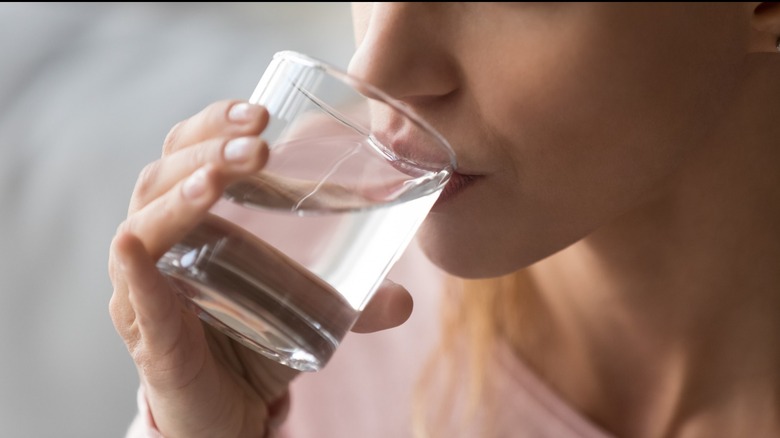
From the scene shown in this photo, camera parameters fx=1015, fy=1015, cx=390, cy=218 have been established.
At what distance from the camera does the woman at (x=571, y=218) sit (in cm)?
85

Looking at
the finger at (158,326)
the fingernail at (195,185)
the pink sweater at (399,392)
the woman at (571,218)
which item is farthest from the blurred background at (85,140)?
the fingernail at (195,185)

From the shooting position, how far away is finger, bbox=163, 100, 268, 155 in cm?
78

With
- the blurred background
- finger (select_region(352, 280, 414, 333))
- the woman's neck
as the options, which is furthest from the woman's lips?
the blurred background

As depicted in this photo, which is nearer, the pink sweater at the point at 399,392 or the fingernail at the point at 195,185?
the fingernail at the point at 195,185

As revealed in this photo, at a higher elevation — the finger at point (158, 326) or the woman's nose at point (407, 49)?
the woman's nose at point (407, 49)

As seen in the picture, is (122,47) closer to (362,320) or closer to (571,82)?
(362,320)

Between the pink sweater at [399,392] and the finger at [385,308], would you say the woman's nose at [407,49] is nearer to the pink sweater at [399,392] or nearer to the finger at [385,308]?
the finger at [385,308]

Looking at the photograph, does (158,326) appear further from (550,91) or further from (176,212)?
(550,91)

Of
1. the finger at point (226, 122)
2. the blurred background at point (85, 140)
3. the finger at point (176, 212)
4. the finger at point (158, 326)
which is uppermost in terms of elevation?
the finger at point (226, 122)

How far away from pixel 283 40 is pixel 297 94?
125 centimetres

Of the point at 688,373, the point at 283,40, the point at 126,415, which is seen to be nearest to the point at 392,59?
the point at 688,373

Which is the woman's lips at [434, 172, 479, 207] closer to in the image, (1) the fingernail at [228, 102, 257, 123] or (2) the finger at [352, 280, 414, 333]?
(2) the finger at [352, 280, 414, 333]

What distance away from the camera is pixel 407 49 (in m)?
0.86

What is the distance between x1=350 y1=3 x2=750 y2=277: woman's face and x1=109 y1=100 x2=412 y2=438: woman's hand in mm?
139
